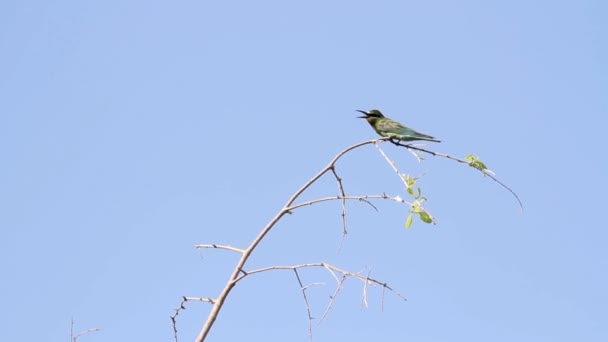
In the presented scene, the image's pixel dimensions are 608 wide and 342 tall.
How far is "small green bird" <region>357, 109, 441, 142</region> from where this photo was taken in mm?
6535

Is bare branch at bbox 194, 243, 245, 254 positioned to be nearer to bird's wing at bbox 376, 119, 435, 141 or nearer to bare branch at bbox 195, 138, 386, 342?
bare branch at bbox 195, 138, 386, 342

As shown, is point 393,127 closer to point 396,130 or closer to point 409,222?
point 396,130

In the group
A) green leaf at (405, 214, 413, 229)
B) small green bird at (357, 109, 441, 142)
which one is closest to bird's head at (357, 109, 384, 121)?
small green bird at (357, 109, 441, 142)

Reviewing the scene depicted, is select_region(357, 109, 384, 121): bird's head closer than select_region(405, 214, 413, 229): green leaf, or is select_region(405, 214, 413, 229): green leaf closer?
select_region(405, 214, 413, 229): green leaf

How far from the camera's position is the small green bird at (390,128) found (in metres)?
6.54

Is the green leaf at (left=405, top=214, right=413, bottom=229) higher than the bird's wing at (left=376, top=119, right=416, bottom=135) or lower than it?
lower

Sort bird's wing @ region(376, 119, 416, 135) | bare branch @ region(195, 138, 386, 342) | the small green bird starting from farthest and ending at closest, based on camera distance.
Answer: bird's wing @ region(376, 119, 416, 135) < the small green bird < bare branch @ region(195, 138, 386, 342)

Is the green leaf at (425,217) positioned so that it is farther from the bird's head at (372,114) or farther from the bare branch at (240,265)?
the bird's head at (372,114)

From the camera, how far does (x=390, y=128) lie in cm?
694

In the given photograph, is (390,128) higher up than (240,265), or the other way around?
(390,128)

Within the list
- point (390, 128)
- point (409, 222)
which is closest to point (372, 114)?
point (390, 128)

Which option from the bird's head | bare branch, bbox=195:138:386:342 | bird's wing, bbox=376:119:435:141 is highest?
the bird's head

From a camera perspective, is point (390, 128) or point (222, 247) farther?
point (390, 128)

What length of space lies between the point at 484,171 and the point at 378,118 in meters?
3.48
